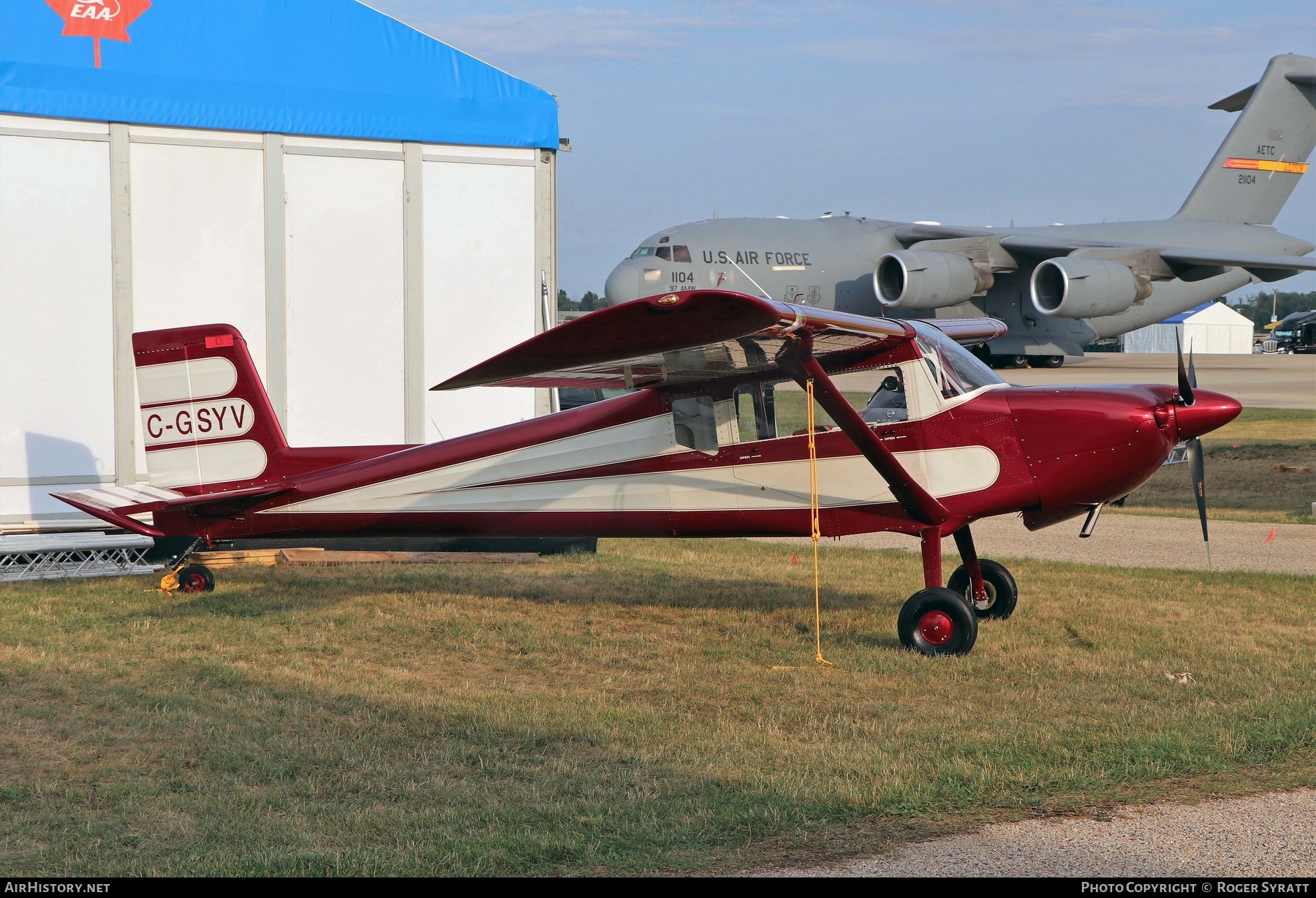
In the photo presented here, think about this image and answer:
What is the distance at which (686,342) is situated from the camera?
6.09 metres

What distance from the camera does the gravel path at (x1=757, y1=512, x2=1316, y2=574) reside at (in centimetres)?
1123

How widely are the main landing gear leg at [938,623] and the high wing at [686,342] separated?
163 cm

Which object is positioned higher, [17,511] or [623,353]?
[623,353]

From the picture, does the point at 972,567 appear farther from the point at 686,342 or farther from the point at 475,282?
the point at 475,282

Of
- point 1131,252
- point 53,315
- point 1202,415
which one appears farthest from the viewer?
point 1131,252

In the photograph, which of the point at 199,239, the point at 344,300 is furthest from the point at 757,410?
the point at 199,239

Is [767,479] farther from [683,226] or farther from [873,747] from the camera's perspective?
[683,226]

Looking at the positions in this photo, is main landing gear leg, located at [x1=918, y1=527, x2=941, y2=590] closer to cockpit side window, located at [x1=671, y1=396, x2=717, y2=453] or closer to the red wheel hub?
the red wheel hub

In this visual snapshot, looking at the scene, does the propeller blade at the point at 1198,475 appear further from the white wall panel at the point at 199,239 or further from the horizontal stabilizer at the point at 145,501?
the white wall panel at the point at 199,239

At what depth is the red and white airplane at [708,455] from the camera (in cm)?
700

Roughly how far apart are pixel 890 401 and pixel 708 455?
132cm

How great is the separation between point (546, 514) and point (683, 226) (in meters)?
21.2

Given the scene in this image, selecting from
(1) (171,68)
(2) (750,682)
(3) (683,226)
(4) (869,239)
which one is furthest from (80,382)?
(4) (869,239)

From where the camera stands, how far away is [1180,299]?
115 ft
